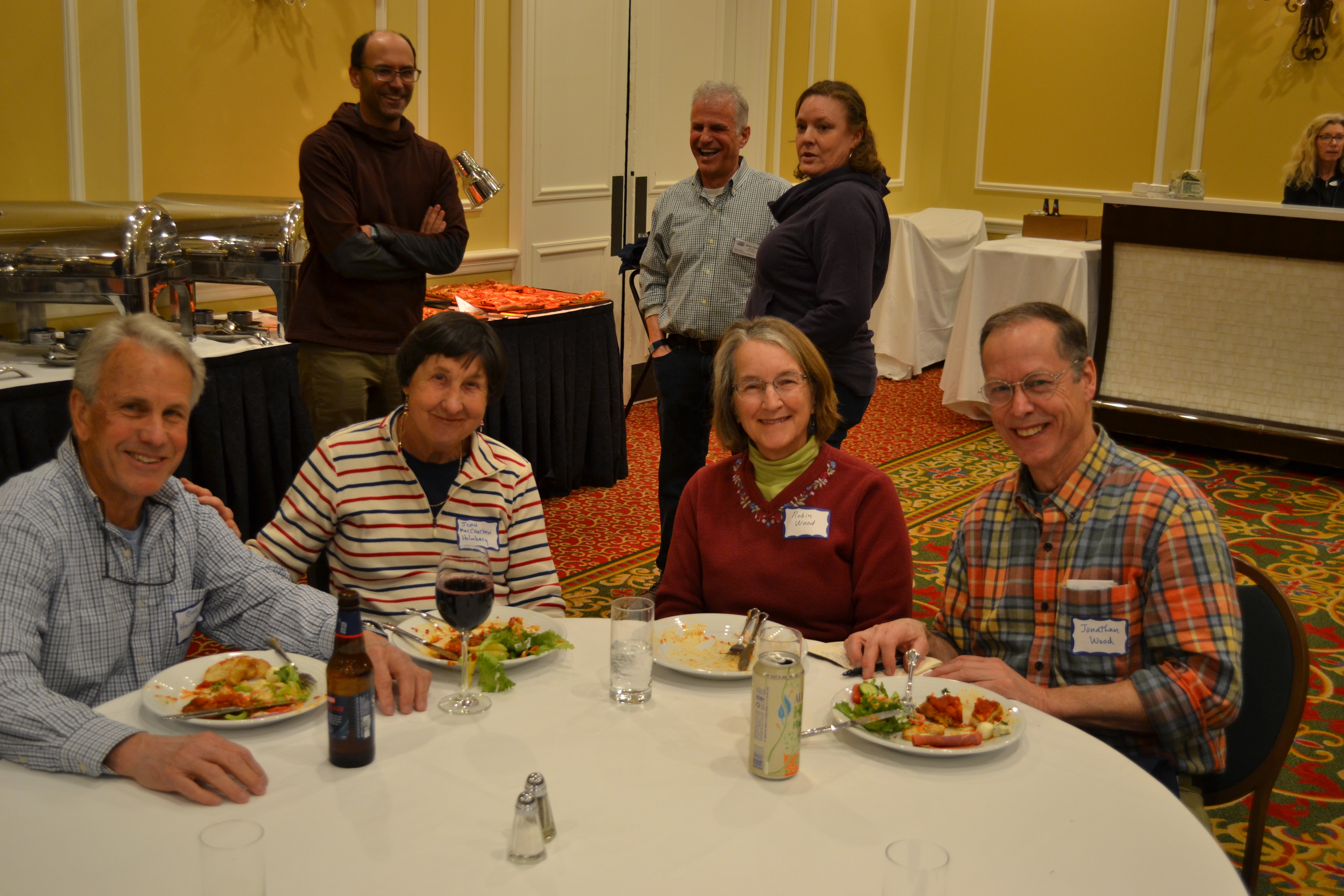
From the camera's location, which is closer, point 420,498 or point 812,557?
point 812,557

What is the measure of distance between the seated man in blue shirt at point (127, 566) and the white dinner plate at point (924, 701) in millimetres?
572

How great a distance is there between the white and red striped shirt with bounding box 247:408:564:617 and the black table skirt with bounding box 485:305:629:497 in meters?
2.23

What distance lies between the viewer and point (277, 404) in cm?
356

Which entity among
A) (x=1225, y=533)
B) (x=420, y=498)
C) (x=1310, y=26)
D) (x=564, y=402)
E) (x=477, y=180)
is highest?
(x=1310, y=26)

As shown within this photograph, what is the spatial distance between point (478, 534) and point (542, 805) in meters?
0.86

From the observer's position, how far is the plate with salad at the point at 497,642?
1604 mm

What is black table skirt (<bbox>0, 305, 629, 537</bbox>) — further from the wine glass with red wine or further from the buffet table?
the buffet table

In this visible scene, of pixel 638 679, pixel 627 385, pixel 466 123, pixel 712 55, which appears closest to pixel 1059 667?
pixel 638 679

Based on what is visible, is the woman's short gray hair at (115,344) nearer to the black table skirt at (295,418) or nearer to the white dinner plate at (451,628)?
the white dinner plate at (451,628)

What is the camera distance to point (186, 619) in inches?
69.3

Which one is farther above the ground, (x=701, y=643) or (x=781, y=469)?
(x=781, y=469)

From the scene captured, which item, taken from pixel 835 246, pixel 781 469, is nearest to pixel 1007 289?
pixel 835 246

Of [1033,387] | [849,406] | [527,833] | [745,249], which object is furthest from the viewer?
[745,249]

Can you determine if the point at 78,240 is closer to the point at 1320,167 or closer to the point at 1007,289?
the point at 1007,289
